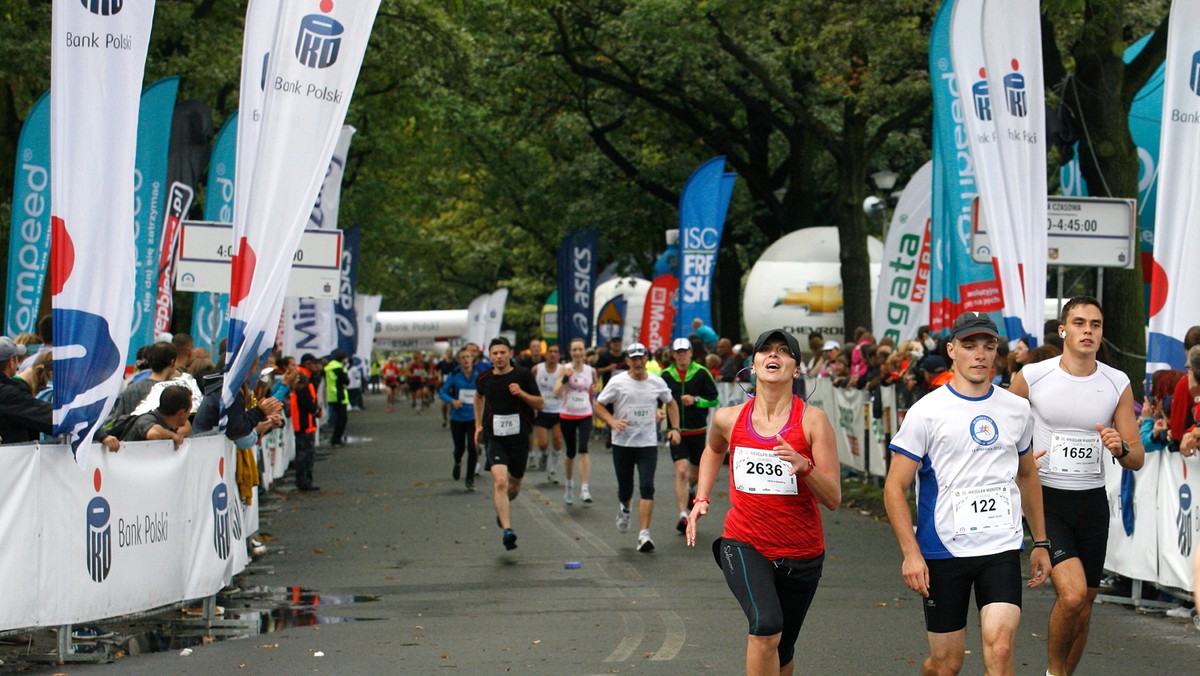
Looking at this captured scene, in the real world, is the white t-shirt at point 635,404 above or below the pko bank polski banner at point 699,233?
below

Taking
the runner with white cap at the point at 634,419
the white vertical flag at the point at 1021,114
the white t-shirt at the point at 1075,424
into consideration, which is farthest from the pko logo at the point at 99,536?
the white vertical flag at the point at 1021,114

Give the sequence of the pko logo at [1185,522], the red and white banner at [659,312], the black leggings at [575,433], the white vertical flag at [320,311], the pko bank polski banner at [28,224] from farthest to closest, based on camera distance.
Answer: the red and white banner at [659,312] < the white vertical flag at [320,311] < the black leggings at [575,433] < the pko bank polski banner at [28,224] < the pko logo at [1185,522]

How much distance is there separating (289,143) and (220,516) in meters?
2.82

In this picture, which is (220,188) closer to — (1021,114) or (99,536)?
(1021,114)

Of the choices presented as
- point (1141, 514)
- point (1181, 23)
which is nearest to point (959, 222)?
point (1181, 23)

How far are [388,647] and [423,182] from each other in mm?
45706

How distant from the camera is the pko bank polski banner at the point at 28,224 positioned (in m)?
18.4

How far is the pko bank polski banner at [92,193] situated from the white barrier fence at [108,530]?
52 cm

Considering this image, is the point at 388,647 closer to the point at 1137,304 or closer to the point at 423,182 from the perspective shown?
the point at 1137,304

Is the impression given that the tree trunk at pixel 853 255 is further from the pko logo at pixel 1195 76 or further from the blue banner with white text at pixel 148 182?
the pko logo at pixel 1195 76

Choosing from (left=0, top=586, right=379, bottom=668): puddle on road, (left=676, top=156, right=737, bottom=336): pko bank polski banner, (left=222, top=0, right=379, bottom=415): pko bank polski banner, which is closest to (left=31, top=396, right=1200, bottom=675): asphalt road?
(left=0, top=586, right=379, bottom=668): puddle on road

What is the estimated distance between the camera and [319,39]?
498 inches

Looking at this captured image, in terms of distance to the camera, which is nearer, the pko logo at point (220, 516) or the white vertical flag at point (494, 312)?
the pko logo at point (220, 516)

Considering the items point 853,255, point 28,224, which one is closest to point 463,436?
point 28,224
